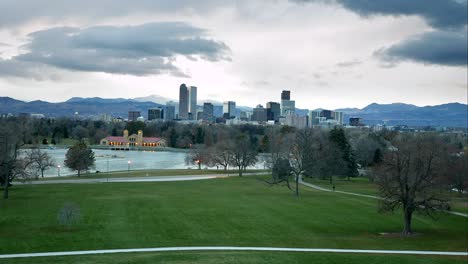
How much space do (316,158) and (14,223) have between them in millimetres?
43529

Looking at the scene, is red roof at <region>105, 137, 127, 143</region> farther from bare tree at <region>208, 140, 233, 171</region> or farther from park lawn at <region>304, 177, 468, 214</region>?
park lawn at <region>304, 177, 468, 214</region>

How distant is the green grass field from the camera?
24859 mm

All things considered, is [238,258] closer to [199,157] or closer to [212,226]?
[212,226]

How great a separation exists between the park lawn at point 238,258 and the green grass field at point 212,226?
1.9 inches

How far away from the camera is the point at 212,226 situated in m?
32.6

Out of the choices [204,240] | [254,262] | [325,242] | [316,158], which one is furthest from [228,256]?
[316,158]

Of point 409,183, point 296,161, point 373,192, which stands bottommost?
point 373,192

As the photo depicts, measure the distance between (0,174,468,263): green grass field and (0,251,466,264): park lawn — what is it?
48 millimetres

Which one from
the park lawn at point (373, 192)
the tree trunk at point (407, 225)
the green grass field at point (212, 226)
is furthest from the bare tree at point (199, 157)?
the tree trunk at point (407, 225)

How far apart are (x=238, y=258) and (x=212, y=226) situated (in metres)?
10.0

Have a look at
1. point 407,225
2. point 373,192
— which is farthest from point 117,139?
point 407,225

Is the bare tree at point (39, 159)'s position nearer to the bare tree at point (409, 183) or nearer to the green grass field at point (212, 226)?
the green grass field at point (212, 226)

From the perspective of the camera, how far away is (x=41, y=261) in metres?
21.9

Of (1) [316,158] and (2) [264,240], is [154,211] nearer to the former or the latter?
(2) [264,240]
